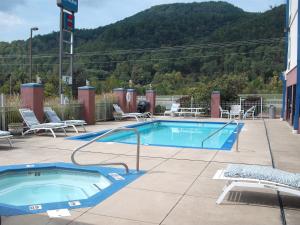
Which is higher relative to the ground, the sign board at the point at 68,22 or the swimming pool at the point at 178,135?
the sign board at the point at 68,22

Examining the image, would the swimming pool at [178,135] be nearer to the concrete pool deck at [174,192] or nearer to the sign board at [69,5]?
the concrete pool deck at [174,192]

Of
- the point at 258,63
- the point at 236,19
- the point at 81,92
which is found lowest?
the point at 81,92

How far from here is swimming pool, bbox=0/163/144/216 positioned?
5.22 meters

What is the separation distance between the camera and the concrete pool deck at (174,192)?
4078 mm

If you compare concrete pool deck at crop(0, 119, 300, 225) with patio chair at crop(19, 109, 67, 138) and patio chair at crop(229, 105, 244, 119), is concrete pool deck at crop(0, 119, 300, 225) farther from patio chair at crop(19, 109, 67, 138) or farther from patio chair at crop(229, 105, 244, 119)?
patio chair at crop(229, 105, 244, 119)

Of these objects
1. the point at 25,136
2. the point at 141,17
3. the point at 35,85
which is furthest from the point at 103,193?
the point at 141,17

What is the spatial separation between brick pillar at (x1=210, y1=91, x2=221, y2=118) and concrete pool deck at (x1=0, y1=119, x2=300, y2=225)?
38.7ft

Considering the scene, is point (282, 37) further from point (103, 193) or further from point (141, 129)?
point (103, 193)

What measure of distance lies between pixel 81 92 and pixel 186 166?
33.1 ft

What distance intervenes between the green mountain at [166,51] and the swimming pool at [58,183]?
1578 inches

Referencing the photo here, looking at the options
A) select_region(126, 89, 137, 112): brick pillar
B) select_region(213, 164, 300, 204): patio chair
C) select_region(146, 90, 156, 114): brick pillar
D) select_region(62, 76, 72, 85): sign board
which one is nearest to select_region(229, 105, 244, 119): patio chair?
select_region(146, 90, 156, 114): brick pillar

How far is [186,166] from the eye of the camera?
22.6 feet

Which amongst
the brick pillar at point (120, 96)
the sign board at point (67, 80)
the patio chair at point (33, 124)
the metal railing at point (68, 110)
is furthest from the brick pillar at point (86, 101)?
the patio chair at point (33, 124)

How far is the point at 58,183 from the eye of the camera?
621 centimetres
